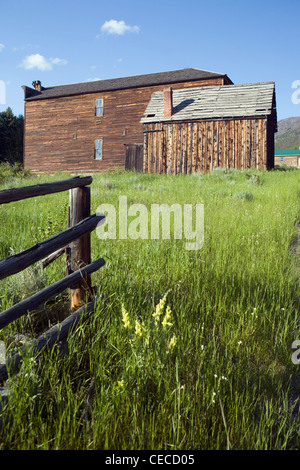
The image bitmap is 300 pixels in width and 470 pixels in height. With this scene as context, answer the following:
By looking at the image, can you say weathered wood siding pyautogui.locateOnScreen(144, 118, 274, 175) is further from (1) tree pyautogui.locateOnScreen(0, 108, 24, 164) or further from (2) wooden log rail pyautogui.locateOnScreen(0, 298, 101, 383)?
(1) tree pyautogui.locateOnScreen(0, 108, 24, 164)

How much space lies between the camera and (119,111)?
28234 mm

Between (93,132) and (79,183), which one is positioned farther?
(93,132)

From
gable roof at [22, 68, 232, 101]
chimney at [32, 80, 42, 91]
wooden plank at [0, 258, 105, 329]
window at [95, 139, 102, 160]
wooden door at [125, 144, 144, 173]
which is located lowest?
wooden plank at [0, 258, 105, 329]

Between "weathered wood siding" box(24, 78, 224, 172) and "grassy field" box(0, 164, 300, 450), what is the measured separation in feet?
77.8

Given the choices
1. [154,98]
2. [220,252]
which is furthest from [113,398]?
[154,98]

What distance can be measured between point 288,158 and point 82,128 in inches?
2065

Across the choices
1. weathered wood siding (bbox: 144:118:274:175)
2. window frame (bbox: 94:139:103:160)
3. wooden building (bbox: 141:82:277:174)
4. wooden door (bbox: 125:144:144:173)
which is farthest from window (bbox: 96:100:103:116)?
weathered wood siding (bbox: 144:118:274:175)

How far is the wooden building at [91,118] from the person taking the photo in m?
27.4

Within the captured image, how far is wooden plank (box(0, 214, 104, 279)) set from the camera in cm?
250

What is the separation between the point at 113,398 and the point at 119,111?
28.2 m

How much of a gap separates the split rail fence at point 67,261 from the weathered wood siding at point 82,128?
2444cm

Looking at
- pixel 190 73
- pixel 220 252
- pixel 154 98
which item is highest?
pixel 190 73

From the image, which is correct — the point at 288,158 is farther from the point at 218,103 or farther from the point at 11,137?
the point at 218,103
